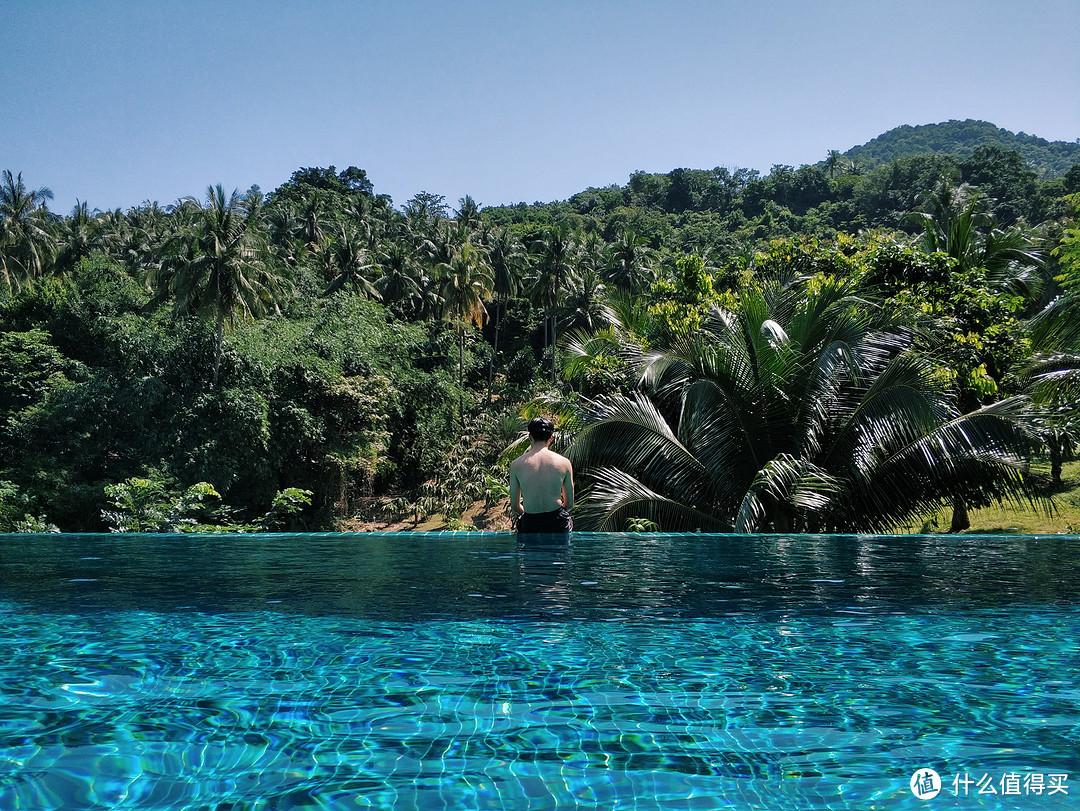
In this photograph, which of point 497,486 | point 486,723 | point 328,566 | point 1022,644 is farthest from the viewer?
point 497,486

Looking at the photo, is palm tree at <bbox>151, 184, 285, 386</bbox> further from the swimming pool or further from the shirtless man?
the swimming pool

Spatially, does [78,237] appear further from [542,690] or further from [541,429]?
[542,690]

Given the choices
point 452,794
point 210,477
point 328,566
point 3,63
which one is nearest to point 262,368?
point 210,477

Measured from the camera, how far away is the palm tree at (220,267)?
2923cm

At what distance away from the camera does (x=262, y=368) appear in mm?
30250

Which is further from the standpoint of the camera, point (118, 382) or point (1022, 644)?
point (118, 382)

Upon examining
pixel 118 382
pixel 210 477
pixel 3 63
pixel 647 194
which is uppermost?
pixel 647 194

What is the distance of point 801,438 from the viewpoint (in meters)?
10.5

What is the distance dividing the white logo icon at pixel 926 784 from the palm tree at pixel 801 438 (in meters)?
7.07

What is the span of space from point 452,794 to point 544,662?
124 centimetres

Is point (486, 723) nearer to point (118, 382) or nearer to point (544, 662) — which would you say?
point (544, 662)

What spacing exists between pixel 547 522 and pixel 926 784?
518 cm

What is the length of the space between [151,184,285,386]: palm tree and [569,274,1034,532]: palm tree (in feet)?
72.0

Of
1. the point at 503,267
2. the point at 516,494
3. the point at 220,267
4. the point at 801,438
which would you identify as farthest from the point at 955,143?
the point at 516,494
